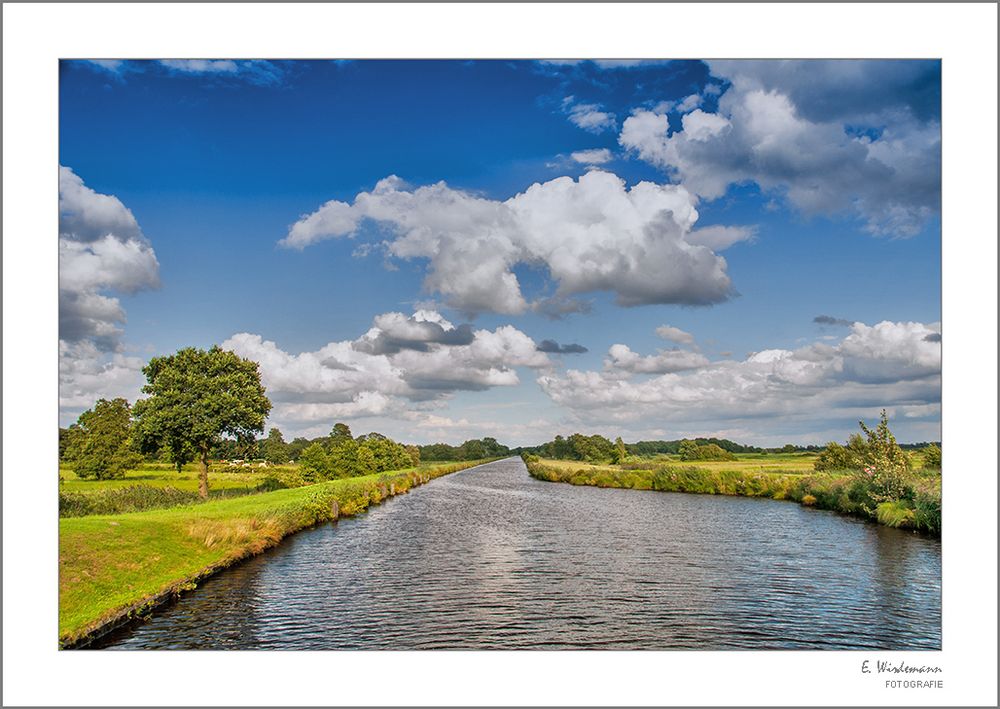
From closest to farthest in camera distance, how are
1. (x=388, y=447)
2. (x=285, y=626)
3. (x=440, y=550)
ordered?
(x=285, y=626)
(x=440, y=550)
(x=388, y=447)

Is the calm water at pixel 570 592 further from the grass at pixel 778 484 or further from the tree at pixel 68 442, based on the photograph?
the tree at pixel 68 442

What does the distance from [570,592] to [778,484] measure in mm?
32186

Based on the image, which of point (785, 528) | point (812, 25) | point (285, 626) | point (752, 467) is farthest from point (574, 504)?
point (812, 25)

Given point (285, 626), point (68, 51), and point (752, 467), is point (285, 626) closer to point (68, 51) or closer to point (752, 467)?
point (68, 51)

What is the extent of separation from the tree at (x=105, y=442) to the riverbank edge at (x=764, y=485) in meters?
30.3

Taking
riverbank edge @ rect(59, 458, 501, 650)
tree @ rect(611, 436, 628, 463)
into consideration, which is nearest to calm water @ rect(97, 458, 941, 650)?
riverbank edge @ rect(59, 458, 501, 650)

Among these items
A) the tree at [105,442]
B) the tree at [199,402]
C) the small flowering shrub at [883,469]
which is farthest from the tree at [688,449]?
the tree at [105,442]

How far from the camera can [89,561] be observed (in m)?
13.0

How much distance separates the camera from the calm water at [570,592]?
1184 cm

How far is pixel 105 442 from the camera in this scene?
23.8 meters

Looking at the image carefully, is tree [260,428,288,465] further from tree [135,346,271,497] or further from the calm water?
the calm water

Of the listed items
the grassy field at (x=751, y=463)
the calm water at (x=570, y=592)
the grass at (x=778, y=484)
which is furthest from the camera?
the grassy field at (x=751, y=463)

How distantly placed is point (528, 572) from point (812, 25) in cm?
Answer: 1445

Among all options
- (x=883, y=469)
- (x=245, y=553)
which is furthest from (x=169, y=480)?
(x=883, y=469)
